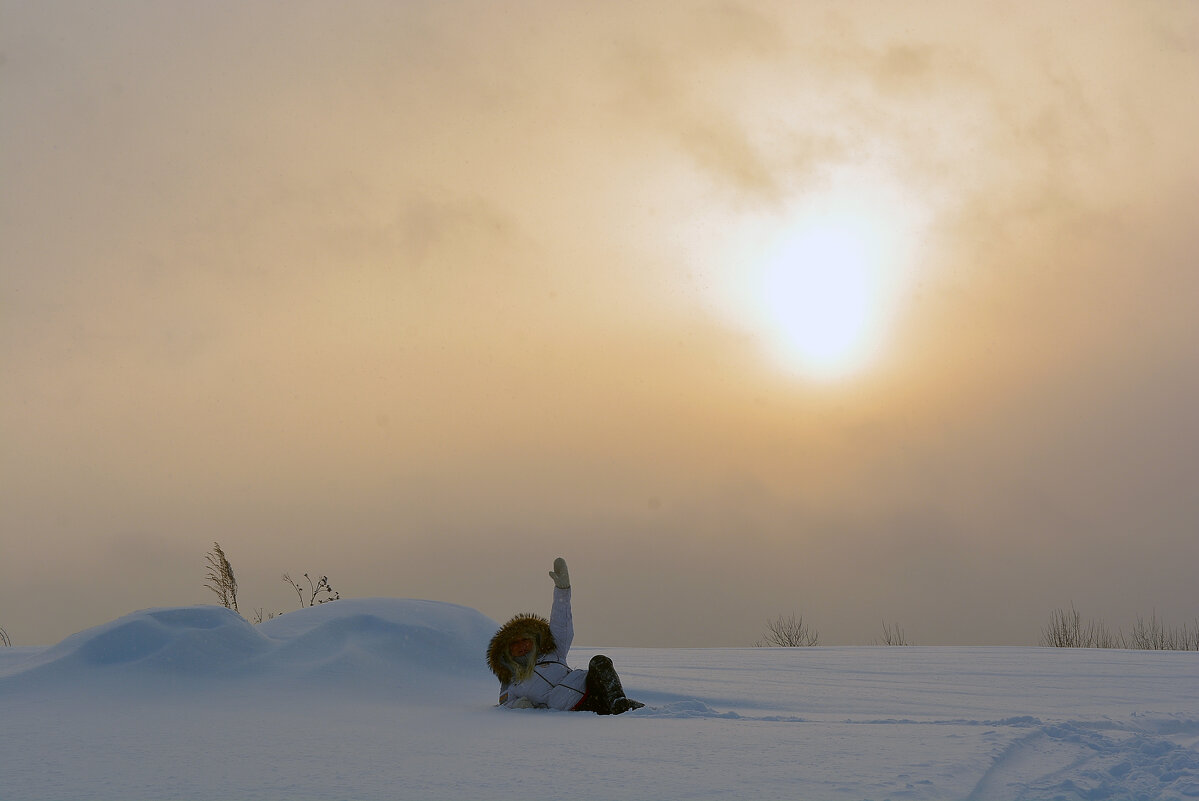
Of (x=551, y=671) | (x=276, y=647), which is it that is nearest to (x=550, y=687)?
(x=551, y=671)

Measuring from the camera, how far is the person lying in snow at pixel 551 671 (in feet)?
18.0

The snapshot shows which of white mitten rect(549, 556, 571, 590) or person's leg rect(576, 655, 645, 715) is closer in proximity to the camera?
person's leg rect(576, 655, 645, 715)

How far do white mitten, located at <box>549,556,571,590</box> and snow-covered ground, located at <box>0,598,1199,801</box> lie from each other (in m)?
0.85

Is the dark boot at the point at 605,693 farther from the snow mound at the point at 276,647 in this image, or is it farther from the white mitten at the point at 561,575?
the snow mound at the point at 276,647

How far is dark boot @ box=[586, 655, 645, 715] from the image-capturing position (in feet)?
17.6

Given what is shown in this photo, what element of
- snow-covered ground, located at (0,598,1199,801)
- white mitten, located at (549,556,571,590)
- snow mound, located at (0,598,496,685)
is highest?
white mitten, located at (549,556,571,590)

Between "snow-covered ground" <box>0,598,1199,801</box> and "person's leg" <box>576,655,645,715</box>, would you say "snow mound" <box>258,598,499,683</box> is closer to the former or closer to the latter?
"snow-covered ground" <box>0,598,1199,801</box>

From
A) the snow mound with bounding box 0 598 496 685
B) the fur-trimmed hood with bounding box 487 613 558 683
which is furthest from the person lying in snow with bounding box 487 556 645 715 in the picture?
the snow mound with bounding box 0 598 496 685

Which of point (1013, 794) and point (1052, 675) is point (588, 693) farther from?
point (1052, 675)

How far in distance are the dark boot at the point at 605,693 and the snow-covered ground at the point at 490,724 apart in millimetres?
149

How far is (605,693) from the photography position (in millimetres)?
5430

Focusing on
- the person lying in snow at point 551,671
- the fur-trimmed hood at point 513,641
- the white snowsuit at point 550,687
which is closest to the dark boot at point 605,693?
the person lying in snow at point 551,671

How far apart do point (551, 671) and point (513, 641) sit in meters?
0.32

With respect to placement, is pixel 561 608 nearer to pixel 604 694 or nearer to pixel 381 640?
pixel 604 694
